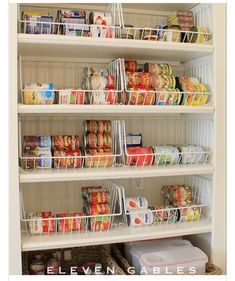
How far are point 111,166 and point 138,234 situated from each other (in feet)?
1.28

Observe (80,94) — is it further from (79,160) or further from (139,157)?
(139,157)

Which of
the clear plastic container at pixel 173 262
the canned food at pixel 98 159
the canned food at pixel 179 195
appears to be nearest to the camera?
the clear plastic container at pixel 173 262

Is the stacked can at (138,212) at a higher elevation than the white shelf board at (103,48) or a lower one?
lower

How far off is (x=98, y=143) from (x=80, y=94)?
0.99 ft

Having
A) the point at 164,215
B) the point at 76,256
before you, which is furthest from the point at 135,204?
the point at 76,256

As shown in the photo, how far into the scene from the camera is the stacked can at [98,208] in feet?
6.42

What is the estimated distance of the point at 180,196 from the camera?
7.32ft

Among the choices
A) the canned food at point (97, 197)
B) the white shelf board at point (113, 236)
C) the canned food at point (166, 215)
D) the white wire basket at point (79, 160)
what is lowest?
the white shelf board at point (113, 236)

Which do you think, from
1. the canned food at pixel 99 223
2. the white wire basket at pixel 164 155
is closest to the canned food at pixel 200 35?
the white wire basket at pixel 164 155

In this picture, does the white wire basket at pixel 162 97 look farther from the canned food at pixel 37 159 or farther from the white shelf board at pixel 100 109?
the canned food at pixel 37 159

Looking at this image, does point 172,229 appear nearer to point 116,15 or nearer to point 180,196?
point 180,196

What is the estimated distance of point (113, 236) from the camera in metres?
1.89

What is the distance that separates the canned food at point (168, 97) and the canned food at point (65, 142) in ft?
1.63

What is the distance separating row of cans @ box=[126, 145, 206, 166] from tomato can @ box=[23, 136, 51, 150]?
43 cm
